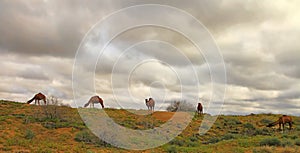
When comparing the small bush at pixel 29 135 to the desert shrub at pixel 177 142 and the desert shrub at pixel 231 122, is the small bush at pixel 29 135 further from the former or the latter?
the desert shrub at pixel 231 122

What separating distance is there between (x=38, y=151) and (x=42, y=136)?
18.9 feet

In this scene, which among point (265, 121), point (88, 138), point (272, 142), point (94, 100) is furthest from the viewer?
point (265, 121)

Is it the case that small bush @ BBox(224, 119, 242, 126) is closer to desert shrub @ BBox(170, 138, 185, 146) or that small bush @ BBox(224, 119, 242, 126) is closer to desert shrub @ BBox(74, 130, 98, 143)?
desert shrub @ BBox(170, 138, 185, 146)

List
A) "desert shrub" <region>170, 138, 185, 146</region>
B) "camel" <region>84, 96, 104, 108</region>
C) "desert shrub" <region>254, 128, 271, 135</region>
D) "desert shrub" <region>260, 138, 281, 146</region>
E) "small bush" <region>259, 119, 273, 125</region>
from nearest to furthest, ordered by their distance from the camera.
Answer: "desert shrub" <region>260, 138, 281, 146</region> < "desert shrub" <region>170, 138, 185, 146</region> < "desert shrub" <region>254, 128, 271, 135</region> < "camel" <region>84, 96, 104, 108</region> < "small bush" <region>259, 119, 273, 125</region>

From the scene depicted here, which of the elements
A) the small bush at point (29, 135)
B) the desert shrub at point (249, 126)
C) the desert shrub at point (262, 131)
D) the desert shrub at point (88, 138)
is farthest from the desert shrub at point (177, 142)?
the desert shrub at point (249, 126)

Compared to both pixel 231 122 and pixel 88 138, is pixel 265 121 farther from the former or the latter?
pixel 88 138

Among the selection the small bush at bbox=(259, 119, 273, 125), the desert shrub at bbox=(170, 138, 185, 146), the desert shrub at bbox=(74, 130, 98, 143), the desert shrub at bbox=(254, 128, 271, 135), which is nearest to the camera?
the desert shrub at bbox=(74, 130, 98, 143)

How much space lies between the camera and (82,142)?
23.0 m

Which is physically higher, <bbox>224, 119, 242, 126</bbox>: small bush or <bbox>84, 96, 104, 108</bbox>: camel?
<bbox>84, 96, 104, 108</bbox>: camel

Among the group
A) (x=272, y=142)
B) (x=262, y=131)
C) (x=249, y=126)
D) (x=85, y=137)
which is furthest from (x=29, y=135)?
(x=249, y=126)

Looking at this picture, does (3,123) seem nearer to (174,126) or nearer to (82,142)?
(82,142)

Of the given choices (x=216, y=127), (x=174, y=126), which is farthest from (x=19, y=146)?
(x=216, y=127)

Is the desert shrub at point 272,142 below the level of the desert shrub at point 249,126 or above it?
below

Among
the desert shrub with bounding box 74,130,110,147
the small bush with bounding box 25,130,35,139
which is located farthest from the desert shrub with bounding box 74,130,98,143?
the small bush with bounding box 25,130,35,139
